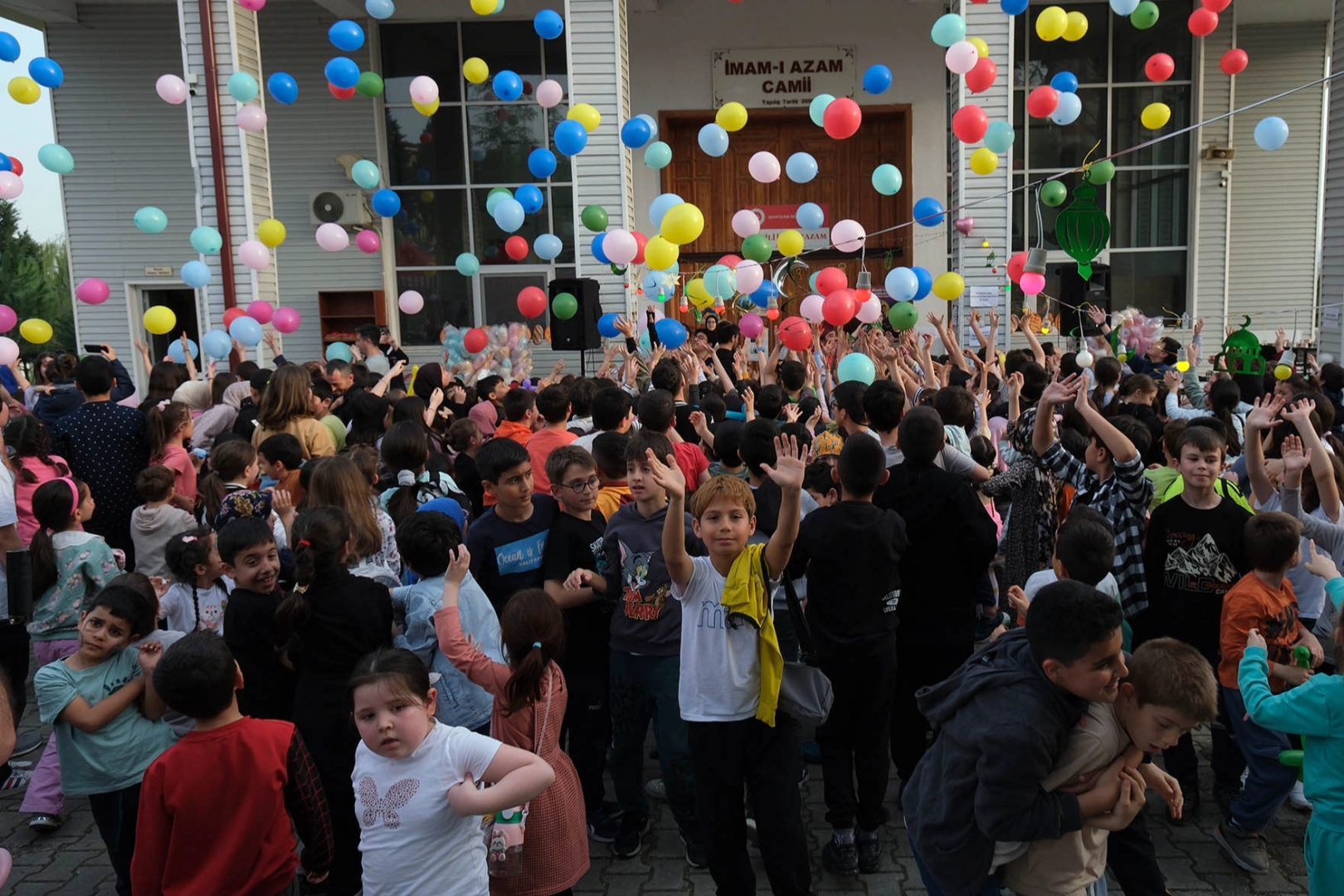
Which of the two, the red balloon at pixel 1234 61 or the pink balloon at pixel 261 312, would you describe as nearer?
the pink balloon at pixel 261 312

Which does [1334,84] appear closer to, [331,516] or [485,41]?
[485,41]

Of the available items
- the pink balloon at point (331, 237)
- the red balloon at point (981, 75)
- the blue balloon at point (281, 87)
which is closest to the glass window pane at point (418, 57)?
the blue balloon at point (281, 87)

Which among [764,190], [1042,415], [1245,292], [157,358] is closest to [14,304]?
[157,358]

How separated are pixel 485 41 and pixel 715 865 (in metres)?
13.8

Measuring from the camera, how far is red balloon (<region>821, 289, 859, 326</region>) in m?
7.81

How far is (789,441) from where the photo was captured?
308 cm

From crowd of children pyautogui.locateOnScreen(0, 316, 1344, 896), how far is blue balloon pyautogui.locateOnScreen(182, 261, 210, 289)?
6100 mm

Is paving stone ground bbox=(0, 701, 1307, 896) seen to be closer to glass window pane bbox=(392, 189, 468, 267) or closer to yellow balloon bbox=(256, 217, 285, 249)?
yellow balloon bbox=(256, 217, 285, 249)

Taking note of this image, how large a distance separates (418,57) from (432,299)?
349cm

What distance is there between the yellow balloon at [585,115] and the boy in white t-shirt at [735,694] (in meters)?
8.25

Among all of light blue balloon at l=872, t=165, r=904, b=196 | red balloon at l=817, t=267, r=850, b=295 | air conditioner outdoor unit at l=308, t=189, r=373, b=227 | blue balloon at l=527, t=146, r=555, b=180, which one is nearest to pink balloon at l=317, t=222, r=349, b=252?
blue balloon at l=527, t=146, r=555, b=180

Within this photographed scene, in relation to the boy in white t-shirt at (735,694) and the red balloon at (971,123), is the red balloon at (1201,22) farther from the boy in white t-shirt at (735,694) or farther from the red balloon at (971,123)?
the boy in white t-shirt at (735,694)

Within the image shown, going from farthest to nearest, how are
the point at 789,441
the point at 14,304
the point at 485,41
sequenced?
the point at 14,304 < the point at 485,41 < the point at 789,441

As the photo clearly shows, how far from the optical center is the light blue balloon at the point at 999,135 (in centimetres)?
1052
